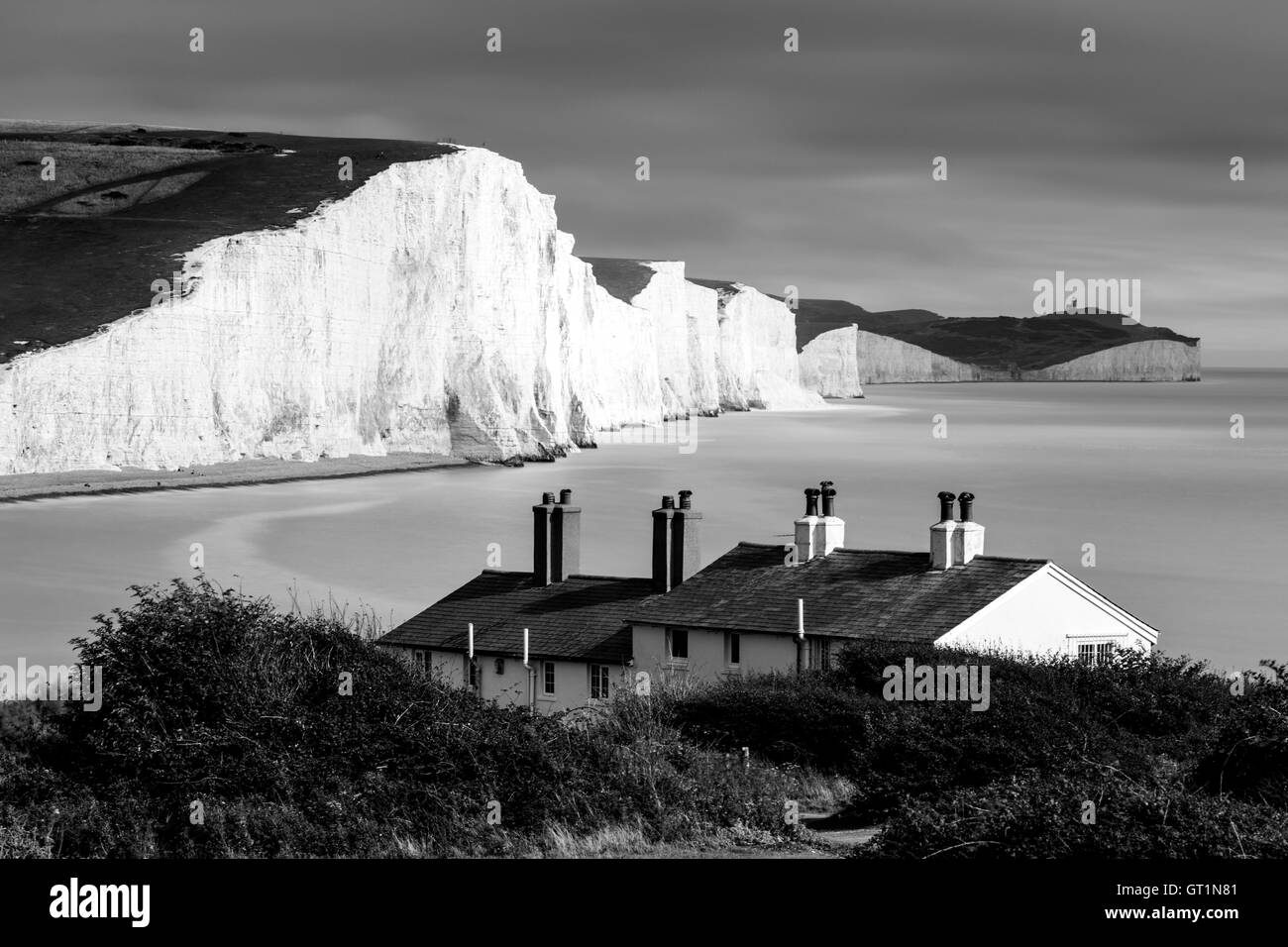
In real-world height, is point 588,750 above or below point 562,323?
below

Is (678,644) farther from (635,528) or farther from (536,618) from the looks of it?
(635,528)

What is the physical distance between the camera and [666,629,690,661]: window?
27.0 m

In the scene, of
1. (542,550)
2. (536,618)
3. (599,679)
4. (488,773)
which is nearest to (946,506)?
(599,679)

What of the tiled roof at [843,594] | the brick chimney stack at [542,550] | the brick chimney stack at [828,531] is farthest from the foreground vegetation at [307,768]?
the brick chimney stack at [542,550]

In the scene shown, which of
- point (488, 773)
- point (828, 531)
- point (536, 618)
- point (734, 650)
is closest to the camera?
point (488, 773)

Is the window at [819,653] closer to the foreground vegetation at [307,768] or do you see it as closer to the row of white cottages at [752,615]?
the row of white cottages at [752,615]

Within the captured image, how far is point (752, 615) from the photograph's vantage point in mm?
26672

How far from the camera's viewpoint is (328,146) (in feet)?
360

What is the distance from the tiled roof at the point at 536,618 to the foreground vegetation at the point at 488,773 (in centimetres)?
744

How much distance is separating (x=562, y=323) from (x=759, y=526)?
53.8 m

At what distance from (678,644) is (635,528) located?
3488cm

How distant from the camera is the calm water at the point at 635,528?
4441 centimetres
